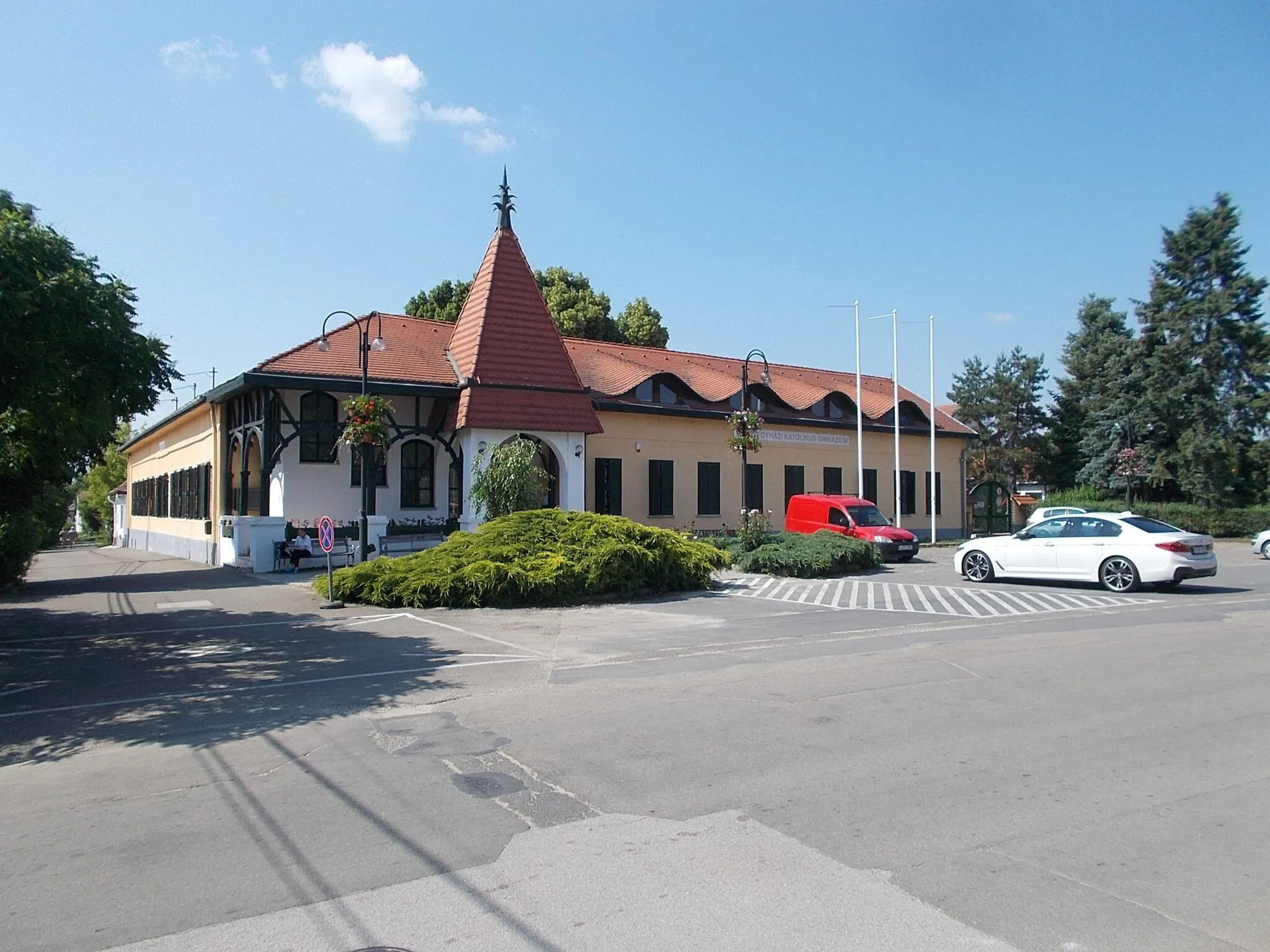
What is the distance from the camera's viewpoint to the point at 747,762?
6535 mm

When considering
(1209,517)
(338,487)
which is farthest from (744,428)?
(1209,517)

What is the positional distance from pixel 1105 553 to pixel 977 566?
3026 mm

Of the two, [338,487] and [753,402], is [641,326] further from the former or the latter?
[338,487]

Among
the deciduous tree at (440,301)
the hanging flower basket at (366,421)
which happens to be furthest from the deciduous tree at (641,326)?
the hanging flower basket at (366,421)

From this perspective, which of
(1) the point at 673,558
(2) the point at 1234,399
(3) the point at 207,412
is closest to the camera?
(1) the point at 673,558

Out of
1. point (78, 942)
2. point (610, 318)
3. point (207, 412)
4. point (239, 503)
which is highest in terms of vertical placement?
point (610, 318)

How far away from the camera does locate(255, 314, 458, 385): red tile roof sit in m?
25.5

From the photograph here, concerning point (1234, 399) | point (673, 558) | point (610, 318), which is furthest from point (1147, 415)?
point (673, 558)

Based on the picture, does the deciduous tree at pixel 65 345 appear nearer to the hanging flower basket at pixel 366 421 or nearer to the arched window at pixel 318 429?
the hanging flower basket at pixel 366 421

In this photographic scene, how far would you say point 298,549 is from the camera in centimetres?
2430

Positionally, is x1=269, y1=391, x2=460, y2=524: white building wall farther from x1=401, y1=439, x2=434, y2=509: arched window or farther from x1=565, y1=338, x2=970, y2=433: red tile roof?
x1=565, y1=338, x2=970, y2=433: red tile roof

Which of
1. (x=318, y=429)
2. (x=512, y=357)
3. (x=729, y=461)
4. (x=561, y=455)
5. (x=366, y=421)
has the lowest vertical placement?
(x=561, y=455)

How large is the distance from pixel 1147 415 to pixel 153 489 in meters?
51.7

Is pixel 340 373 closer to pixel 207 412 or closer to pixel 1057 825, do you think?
pixel 207 412
